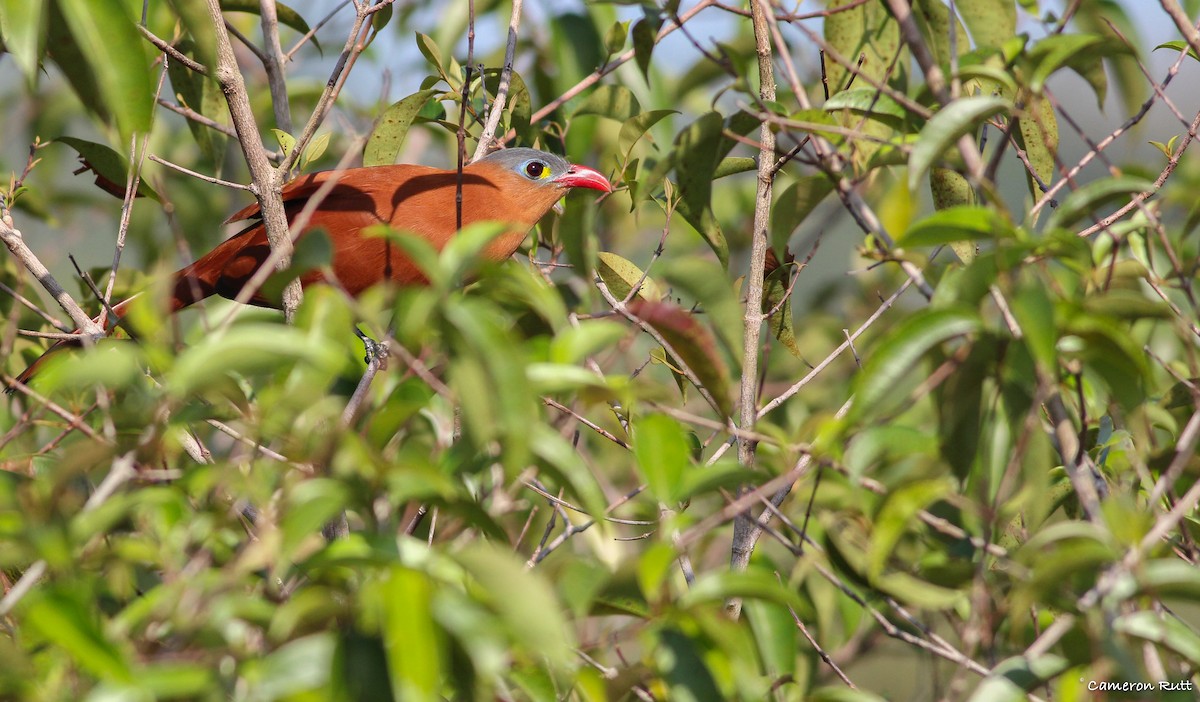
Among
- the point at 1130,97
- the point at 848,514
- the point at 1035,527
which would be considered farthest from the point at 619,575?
the point at 1130,97

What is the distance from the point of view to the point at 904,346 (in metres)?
1.37

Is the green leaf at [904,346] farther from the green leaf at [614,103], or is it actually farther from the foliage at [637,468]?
the green leaf at [614,103]

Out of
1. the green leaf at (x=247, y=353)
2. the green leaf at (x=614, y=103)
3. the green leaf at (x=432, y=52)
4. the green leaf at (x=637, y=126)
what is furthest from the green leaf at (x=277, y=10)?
the green leaf at (x=247, y=353)

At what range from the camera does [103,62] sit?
1498mm

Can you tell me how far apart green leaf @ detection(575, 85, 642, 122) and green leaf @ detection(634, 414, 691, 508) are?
1835 millimetres

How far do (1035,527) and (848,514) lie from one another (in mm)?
289

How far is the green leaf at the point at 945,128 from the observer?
1.52 m

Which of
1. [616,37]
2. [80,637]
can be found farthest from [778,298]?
[80,637]

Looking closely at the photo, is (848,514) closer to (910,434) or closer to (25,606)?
(910,434)

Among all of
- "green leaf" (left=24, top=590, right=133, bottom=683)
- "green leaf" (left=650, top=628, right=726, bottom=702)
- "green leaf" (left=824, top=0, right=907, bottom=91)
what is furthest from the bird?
"green leaf" (left=24, top=590, right=133, bottom=683)

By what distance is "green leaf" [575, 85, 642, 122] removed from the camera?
3.12 metres

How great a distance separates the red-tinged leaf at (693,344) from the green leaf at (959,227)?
0.33m

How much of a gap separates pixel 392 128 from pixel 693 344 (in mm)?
1653

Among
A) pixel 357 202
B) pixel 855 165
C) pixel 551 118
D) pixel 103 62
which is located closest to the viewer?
pixel 103 62
